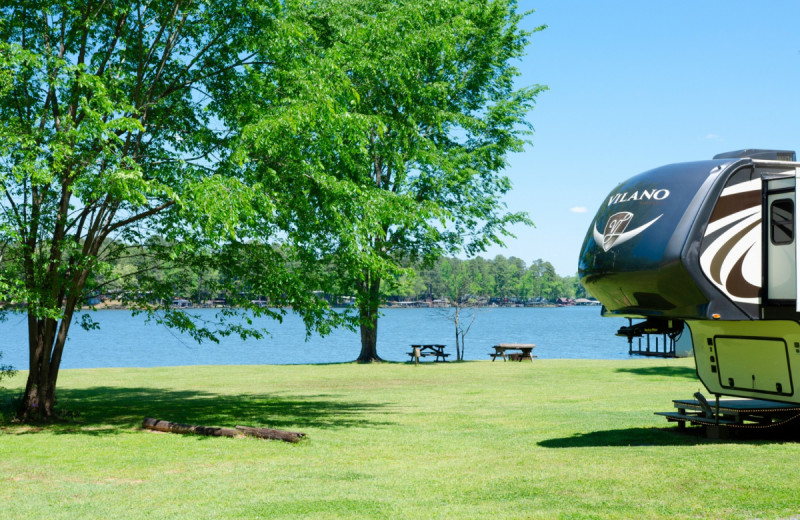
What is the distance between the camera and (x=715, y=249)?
34.0 feet

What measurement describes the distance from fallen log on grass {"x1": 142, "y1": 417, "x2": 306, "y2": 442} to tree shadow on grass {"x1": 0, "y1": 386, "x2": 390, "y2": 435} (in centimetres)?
80

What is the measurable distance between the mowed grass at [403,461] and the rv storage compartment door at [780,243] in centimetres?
215

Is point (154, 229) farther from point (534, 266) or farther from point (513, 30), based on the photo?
point (534, 266)

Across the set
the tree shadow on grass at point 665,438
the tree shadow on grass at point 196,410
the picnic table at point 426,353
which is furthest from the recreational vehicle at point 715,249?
the picnic table at point 426,353

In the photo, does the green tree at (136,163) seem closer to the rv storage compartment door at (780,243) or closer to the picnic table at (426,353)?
the rv storage compartment door at (780,243)

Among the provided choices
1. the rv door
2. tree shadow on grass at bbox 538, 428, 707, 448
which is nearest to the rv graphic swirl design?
the rv door

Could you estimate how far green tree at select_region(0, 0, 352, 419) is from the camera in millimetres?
13586

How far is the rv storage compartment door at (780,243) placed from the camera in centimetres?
1029

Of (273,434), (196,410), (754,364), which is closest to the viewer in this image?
(754,364)

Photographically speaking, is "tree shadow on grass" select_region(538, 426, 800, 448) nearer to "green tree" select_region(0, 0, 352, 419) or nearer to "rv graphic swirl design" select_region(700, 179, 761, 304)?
"rv graphic swirl design" select_region(700, 179, 761, 304)

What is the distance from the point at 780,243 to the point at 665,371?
16082 mm

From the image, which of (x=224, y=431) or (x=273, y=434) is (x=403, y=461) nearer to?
(x=273, y=434)

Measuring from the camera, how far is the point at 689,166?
11008mm

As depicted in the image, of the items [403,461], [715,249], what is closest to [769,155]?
[715,249]
